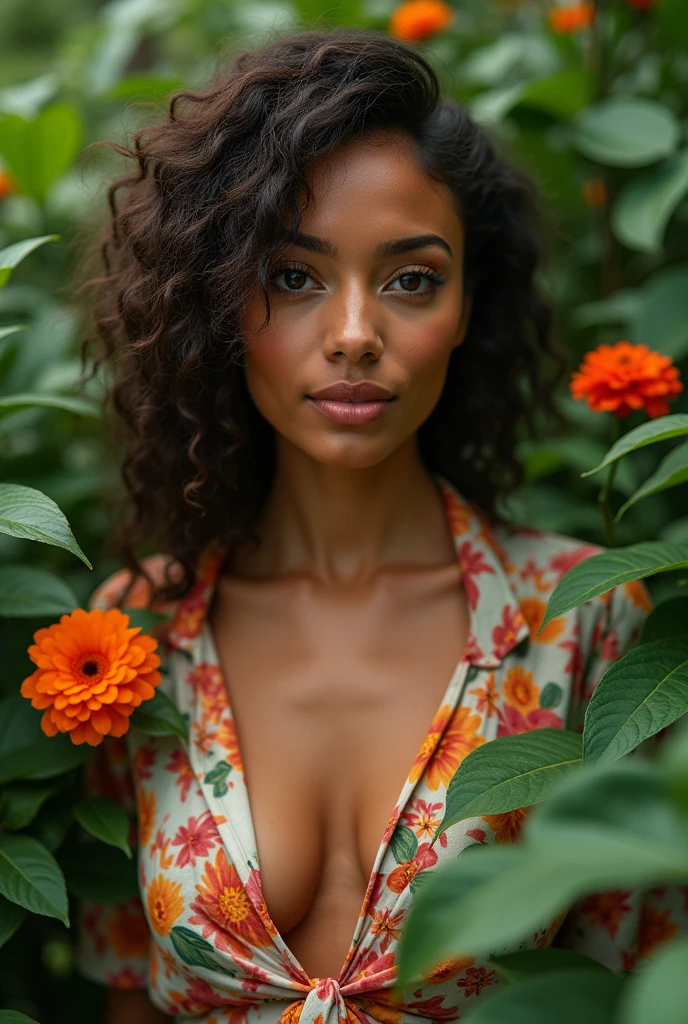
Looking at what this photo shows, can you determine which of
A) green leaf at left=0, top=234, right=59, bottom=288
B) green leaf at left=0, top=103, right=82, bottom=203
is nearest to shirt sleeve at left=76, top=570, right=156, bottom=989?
green leaf at left=0, top=234, right=59, bottom=288

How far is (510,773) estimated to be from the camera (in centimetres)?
106

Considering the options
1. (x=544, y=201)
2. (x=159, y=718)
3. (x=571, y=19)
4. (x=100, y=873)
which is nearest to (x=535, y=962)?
(x=159, y=718)

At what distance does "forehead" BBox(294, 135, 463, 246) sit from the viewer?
47.2 inches

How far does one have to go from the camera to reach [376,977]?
3.74 ft

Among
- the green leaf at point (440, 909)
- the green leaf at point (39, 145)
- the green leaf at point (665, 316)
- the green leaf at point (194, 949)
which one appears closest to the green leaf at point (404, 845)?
the green leaf at point (194, 949)

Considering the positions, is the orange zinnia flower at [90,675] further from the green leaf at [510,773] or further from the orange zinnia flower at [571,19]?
the orange zinnia flower at [571,19]

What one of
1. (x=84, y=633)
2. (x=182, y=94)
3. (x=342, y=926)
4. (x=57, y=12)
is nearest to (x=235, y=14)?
(x=182, y=94)

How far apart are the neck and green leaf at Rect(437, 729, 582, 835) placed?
38 centimetres

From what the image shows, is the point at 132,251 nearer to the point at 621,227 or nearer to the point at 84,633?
the point at 84,633

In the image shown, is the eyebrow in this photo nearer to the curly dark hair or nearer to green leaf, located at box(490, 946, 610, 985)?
the curly dark hair

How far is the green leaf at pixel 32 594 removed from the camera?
1245 millimetres

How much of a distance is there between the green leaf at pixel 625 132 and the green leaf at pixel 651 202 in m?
0.03

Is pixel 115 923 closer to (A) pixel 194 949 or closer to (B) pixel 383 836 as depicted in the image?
(A) pixel 194 949

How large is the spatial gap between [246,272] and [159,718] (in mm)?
524
